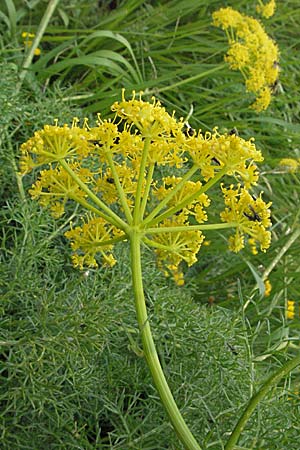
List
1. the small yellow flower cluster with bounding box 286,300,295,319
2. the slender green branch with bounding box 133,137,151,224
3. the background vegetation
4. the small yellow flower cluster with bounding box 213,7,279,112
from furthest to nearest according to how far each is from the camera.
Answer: the small yellow flower cluster with bounding box 213,7,279,112, the small yellow flower cluster with bounding box 286,300,295,319, the background vegetation, the slender green branch with bounding box 133,137,151,224

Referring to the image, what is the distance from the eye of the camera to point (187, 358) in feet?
4.75

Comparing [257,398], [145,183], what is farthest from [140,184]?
[257,398]

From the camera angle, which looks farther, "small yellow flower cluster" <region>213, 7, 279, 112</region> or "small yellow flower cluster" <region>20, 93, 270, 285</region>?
"small yellow flower cluster" <region>213, 7, 279, 112</region>

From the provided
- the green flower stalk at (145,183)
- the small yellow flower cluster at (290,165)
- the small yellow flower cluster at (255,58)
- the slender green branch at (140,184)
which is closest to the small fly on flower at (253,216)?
the green flower stalk at (145,183)

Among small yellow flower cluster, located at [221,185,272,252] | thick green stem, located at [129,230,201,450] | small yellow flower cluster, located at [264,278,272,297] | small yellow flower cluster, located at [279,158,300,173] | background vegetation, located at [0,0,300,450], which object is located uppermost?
small yellow flower cluster, located at [221,185,272,252]

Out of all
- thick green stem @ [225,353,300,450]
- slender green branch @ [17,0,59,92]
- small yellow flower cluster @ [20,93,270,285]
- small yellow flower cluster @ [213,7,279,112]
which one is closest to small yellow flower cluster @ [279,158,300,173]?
small yellow flower cluster @ [213,7,279,112]

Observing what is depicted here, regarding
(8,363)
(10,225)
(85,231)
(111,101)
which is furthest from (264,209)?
(111,101)

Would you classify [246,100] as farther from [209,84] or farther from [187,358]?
[187,358]

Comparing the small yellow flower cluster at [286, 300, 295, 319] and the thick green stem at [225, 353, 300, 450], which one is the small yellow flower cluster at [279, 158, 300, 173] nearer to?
the small yellow flower cluster at [286, 300, 295, 319]

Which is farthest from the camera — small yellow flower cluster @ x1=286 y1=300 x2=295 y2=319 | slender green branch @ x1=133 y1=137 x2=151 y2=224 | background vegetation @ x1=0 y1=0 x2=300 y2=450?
small yellow flower cluster @ x1=286 y1=300 x2=295 y2=319

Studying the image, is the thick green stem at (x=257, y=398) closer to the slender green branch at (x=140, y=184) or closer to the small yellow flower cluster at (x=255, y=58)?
the slender green branch at (x=140, y=184)

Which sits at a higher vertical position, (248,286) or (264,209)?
(264,209)

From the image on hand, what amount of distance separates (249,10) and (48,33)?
0.77m

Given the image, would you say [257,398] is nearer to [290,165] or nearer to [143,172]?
[143,172]
